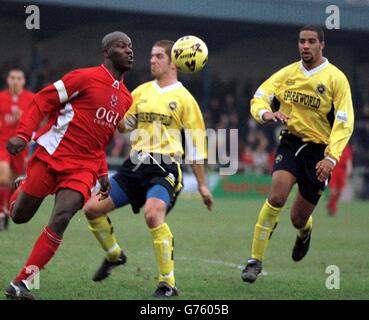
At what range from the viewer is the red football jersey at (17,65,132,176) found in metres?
8.02

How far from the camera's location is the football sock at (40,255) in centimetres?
782

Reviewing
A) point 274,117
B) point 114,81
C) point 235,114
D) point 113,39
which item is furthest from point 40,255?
point 235,114

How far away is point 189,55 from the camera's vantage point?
30.3 ft

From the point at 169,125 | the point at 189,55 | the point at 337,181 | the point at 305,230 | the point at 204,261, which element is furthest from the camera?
the point at 337,181

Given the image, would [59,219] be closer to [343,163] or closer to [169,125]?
[169,125]

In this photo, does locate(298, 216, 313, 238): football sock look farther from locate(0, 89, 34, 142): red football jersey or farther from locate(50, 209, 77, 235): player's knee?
locate(0, 89, 34, 142): red football jersey

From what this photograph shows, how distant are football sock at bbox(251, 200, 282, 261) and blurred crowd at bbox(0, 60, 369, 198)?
691 inches

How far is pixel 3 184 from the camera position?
49.8 ft

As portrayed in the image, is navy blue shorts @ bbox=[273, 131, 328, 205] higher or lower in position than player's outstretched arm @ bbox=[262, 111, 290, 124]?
lower

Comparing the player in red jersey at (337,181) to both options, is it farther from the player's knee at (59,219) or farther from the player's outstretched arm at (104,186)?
the player's knee at (59,219)

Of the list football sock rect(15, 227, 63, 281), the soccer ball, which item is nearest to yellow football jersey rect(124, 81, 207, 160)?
the soccer ball

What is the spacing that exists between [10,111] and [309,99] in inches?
268
